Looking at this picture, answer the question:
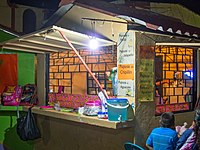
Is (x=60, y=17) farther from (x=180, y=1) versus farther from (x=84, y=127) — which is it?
(x=180, y=1)

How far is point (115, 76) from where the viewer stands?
186 inches

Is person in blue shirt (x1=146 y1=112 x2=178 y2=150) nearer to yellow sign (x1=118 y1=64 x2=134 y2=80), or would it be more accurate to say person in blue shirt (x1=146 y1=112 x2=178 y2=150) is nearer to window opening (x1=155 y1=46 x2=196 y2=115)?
yellow sign (x1=118 y1=64 x2=134 y2=80)

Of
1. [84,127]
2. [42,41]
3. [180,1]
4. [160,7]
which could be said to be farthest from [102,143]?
[180,1]

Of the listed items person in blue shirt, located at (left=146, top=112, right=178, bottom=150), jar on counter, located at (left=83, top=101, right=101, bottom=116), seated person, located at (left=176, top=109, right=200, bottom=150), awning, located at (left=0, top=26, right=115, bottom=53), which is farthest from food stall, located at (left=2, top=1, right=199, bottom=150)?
seated person, located at (left=176, top=109, right=200, bottom=150)

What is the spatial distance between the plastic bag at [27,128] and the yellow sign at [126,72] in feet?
7.88

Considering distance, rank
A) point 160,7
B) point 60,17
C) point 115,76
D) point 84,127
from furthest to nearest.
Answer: point 160,7, point 84,127, point 115,76, point 60,17

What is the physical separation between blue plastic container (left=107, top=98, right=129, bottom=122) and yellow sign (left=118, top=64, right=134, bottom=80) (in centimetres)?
42

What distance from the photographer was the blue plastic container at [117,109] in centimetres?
404

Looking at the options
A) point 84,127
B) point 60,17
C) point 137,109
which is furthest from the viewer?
point 84,127

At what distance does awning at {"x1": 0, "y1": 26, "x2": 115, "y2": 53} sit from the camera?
163 inches

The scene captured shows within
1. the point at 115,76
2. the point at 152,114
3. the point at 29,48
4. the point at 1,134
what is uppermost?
the point at 29,48

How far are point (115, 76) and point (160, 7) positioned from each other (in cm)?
197

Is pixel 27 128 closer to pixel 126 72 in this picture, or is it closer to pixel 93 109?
pixel 93 109

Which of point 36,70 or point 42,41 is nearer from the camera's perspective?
point 42,41
